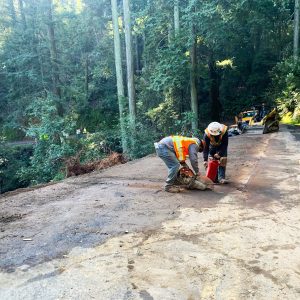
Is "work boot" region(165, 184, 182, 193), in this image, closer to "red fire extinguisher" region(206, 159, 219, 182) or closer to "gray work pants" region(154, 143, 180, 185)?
"gray work pants" region(154, 143, 180, 185)

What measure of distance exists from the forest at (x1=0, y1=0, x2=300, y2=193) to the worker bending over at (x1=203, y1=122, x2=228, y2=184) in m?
6.22

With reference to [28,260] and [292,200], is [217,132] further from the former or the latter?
[28,260]

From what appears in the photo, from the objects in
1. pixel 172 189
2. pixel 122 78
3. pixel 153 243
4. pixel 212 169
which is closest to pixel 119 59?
pixel 122 78

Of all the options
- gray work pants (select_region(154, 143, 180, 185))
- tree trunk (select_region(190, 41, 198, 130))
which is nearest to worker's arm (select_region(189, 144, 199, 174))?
gray work pants (select_region(154, 143, 180, 185))

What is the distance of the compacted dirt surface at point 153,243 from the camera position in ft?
11.6

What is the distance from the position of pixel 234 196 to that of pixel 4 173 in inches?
766

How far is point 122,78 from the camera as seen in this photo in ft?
76.3

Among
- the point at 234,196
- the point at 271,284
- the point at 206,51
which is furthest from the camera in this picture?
the point at 206,51

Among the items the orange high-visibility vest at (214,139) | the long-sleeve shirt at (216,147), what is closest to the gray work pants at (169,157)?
the long-sleeve shirt at (216,147)

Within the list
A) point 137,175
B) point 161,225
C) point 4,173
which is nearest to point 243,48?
point 4,173

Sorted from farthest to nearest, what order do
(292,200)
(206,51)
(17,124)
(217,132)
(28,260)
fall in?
(206,51) < (17,124) < (217,132) < (292,200) < (28,260)

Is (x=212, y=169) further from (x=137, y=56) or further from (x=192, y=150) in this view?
(x=137, y=56)

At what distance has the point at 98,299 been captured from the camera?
3.31m

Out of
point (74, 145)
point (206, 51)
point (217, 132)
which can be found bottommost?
point (74, 145)
